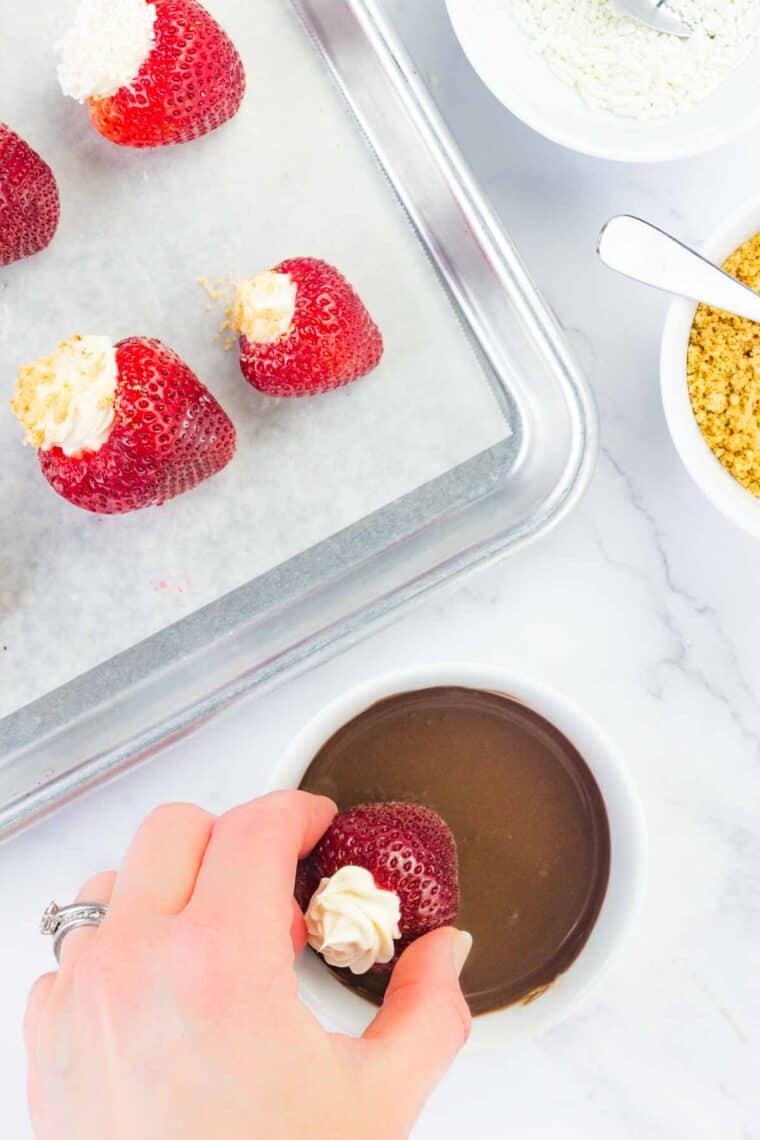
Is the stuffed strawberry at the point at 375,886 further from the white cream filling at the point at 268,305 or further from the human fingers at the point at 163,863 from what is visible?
the white cream filling at the point at 268,305

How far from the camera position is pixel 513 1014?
83cm

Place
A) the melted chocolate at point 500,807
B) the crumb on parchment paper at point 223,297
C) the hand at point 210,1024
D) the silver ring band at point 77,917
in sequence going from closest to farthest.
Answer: the hand at point 210,1024, the silver ring band at point 77,917, the melted chocolate at point 500,807, the crumb on parchment paper at point 223,297

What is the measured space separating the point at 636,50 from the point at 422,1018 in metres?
0.70

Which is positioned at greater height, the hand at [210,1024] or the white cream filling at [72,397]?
the white cream filling at [72,397]

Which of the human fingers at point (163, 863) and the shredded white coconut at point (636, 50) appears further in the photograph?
the shredded white coconut at point (636, 50)

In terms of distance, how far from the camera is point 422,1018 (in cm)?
69

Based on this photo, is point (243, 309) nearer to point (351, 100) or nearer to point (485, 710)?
point (351, 100)

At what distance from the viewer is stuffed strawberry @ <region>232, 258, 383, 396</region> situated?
2.91ft

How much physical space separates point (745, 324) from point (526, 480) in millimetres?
192

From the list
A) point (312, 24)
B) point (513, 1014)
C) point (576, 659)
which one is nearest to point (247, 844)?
point (513, 1014)

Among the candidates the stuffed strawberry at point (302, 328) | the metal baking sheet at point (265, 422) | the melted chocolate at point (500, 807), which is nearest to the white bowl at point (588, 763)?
the melted chocolate at point (500, 807)

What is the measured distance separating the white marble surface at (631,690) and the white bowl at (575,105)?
1.8 inches

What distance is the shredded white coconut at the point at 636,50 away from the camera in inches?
36.4

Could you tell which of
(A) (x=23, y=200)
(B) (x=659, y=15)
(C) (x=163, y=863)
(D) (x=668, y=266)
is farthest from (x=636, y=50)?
(C) (x=163, y=863)
